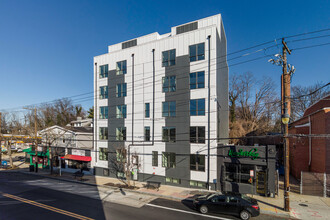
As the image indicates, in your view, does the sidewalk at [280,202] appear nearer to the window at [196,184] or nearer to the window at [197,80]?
the window at [196,184]

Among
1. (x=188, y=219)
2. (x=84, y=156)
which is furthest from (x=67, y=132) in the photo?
(x=188, y=219)

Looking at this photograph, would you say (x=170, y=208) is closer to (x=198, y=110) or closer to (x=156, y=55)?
(x=198, y=110)

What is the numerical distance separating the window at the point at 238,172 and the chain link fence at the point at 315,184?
488 cm

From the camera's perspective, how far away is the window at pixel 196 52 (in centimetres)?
2028

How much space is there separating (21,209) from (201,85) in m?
19.1

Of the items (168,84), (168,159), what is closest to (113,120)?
(168,84)

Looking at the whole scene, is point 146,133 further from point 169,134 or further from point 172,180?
point 172,180

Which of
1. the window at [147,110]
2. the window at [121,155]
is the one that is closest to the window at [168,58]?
the window at [147,110]

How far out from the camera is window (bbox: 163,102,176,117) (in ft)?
70.6

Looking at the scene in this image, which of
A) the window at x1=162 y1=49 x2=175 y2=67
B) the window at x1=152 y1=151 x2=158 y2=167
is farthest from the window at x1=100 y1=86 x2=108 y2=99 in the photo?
the window at x1=152 y1=151 x2=158 y2=167

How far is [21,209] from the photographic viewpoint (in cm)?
1395

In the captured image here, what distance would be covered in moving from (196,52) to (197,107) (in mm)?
6175

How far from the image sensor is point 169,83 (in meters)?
22.0

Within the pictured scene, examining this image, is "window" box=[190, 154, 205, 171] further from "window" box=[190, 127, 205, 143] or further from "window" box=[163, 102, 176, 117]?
"window" box=[163, 102, 176, 117]
